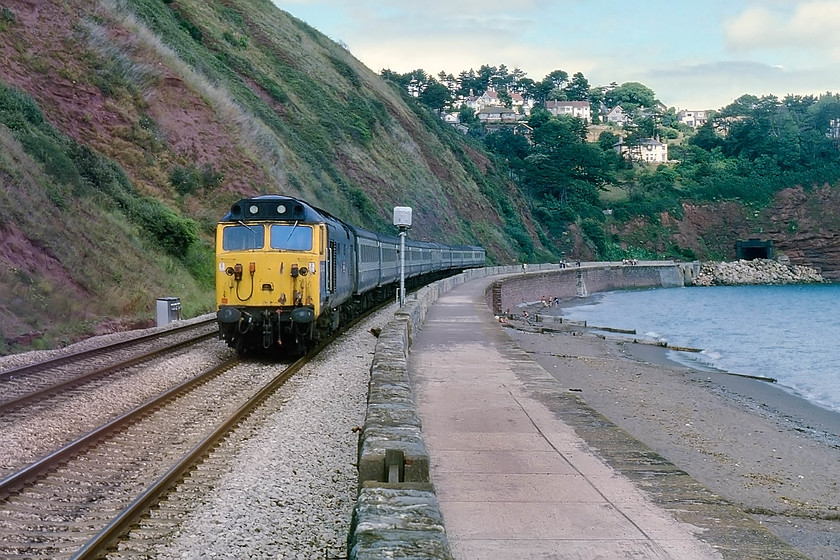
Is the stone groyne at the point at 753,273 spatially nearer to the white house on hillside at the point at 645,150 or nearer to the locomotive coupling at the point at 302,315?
the white house on hillside at the point at 645,150

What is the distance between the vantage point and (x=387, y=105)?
248ft

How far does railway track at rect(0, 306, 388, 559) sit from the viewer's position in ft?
20.5

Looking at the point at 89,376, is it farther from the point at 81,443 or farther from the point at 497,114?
the point at 497,114

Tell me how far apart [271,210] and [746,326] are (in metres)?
42.8

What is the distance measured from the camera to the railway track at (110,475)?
20.5 ft

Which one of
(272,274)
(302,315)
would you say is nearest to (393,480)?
(302,315)

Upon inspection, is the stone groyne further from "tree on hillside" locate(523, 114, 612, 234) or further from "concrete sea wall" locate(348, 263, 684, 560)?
"concrete sea wall" locate(348, 263, 684, 560)

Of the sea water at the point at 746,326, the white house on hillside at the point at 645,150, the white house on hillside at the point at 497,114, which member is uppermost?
the white house on hillside at the point at 497,114

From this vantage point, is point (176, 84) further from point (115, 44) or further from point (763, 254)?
point (763, 254)

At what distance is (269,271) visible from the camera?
15.6 m

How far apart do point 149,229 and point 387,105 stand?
169 feet

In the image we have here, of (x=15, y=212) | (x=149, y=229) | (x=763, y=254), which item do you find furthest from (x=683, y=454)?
(x=763, y=254)

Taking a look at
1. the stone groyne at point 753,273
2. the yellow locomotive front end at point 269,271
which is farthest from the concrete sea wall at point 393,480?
the stone groyne at point 753,273

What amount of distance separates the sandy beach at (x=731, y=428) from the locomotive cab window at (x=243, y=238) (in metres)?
7.09
